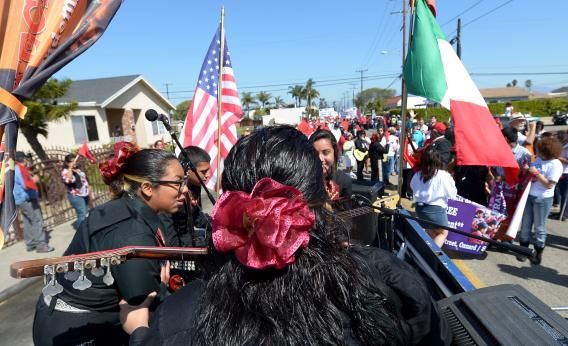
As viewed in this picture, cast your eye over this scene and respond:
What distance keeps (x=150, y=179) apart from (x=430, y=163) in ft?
11.4

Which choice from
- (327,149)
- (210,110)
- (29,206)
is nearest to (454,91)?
(327,149)

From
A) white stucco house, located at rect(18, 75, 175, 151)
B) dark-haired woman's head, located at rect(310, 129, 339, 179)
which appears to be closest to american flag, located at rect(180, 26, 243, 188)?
dark-haired woman's head, located at rect(310, 129, 339, 179)

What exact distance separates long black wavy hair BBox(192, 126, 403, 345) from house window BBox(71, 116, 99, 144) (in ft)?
73.5

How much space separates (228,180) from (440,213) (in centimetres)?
420

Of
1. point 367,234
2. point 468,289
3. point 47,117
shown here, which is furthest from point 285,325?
point 47,117

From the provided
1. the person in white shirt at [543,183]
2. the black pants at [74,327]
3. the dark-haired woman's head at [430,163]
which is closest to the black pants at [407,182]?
the person in white shirt at [543,183]

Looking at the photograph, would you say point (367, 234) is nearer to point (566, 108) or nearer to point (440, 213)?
point (440, 213)

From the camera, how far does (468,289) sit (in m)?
1.93

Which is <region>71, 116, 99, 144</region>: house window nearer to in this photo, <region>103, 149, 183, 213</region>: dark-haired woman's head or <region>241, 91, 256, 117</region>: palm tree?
<region>103, 149, 183, 213</region>: dark-haired woman's head

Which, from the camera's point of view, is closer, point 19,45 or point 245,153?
point 245,153

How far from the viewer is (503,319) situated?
148 cm

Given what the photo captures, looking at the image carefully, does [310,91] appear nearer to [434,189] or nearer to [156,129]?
[156,129]

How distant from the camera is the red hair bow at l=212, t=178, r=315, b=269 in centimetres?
88

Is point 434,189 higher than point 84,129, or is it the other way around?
point 84,129
